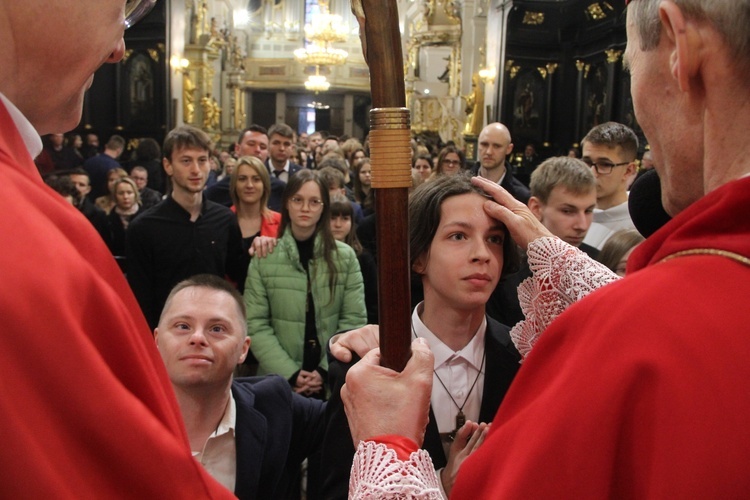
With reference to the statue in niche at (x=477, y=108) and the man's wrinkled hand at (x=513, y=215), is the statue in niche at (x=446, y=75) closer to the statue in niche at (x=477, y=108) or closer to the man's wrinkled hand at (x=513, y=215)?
the statue in niche at (x=477, y=108)

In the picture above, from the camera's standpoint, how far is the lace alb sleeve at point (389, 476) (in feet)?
4.23

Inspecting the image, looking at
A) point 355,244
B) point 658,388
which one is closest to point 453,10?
point 355,244

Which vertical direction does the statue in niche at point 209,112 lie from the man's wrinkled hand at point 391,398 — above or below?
above

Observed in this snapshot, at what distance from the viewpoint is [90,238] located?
1.00m

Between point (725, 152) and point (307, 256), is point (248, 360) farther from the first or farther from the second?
point (725, 152)

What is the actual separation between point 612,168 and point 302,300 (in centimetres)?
195

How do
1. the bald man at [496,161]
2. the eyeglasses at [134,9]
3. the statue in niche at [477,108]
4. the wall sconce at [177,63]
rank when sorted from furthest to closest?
the statue in niche at [477,108]
the wall sconce at [177,63]
the bald man at [496,161]
the eyeglasses at [134,9]

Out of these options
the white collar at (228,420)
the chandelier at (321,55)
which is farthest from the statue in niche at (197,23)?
the white collar at (228,420)

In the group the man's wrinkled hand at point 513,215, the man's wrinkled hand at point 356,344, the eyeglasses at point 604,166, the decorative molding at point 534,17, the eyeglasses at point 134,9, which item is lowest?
the man's wrinkled hand at point 356,344

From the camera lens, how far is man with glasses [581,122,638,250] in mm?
4332

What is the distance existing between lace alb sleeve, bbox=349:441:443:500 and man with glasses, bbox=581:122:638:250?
3.20m

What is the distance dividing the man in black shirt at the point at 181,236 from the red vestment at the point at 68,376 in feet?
11.1

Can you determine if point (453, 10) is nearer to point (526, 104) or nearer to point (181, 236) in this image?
point (526, 104)

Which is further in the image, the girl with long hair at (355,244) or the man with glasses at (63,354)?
the girl with long hair at (355,244)
